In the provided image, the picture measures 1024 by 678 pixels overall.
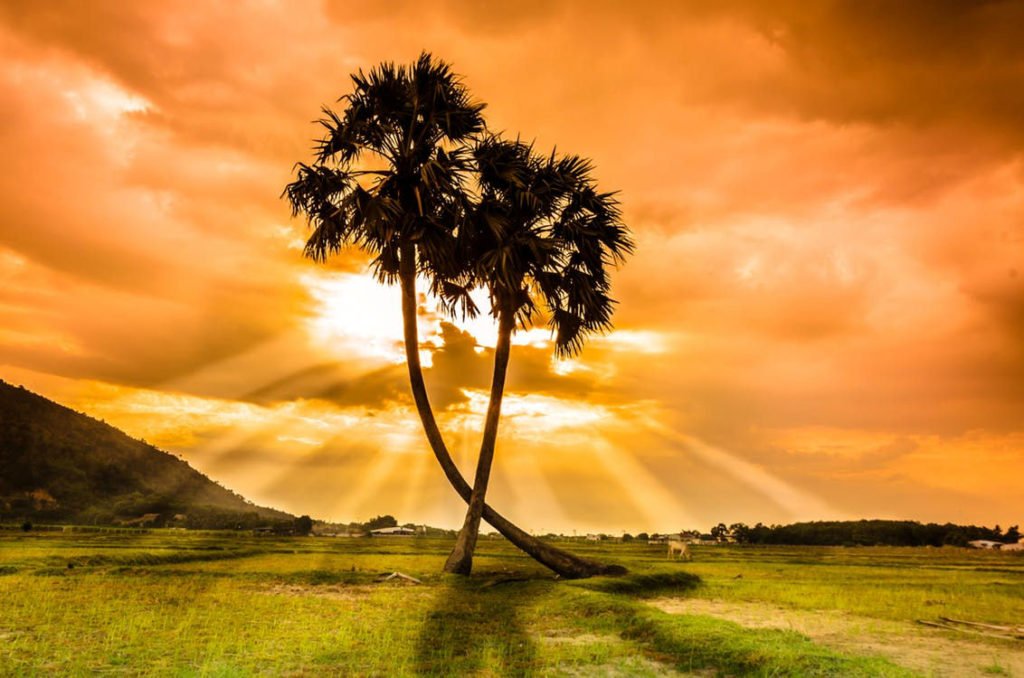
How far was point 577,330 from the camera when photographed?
25.1m

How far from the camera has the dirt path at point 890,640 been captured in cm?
1084

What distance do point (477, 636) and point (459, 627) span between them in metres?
1.02

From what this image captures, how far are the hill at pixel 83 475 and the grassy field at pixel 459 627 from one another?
85565mm

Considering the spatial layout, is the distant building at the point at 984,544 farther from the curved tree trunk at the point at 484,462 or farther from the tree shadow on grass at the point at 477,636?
the tree shadow on grass at the point at 477,636

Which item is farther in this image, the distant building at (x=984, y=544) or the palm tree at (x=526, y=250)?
the distant building at (x=984, y=544)

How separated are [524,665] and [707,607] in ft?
32.1

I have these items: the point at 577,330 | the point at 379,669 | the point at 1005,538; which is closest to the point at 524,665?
the point at 379,669

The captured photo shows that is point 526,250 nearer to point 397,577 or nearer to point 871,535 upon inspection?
point 397,577

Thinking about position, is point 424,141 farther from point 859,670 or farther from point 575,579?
point 859,670

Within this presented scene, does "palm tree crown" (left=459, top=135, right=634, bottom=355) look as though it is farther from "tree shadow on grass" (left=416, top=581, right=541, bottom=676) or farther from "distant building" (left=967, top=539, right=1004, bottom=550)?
"distant building" (left=967, top=539, right=1004, bottom=550)

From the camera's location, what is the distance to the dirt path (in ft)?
35.6

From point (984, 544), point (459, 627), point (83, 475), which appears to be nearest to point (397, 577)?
point (459, 627)

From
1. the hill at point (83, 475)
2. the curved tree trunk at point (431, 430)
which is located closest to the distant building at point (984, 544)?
the curved tree trunk at point (431, 430)

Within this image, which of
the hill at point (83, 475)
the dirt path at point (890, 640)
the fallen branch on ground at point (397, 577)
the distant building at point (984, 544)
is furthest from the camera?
the hill at point (83, 475)
